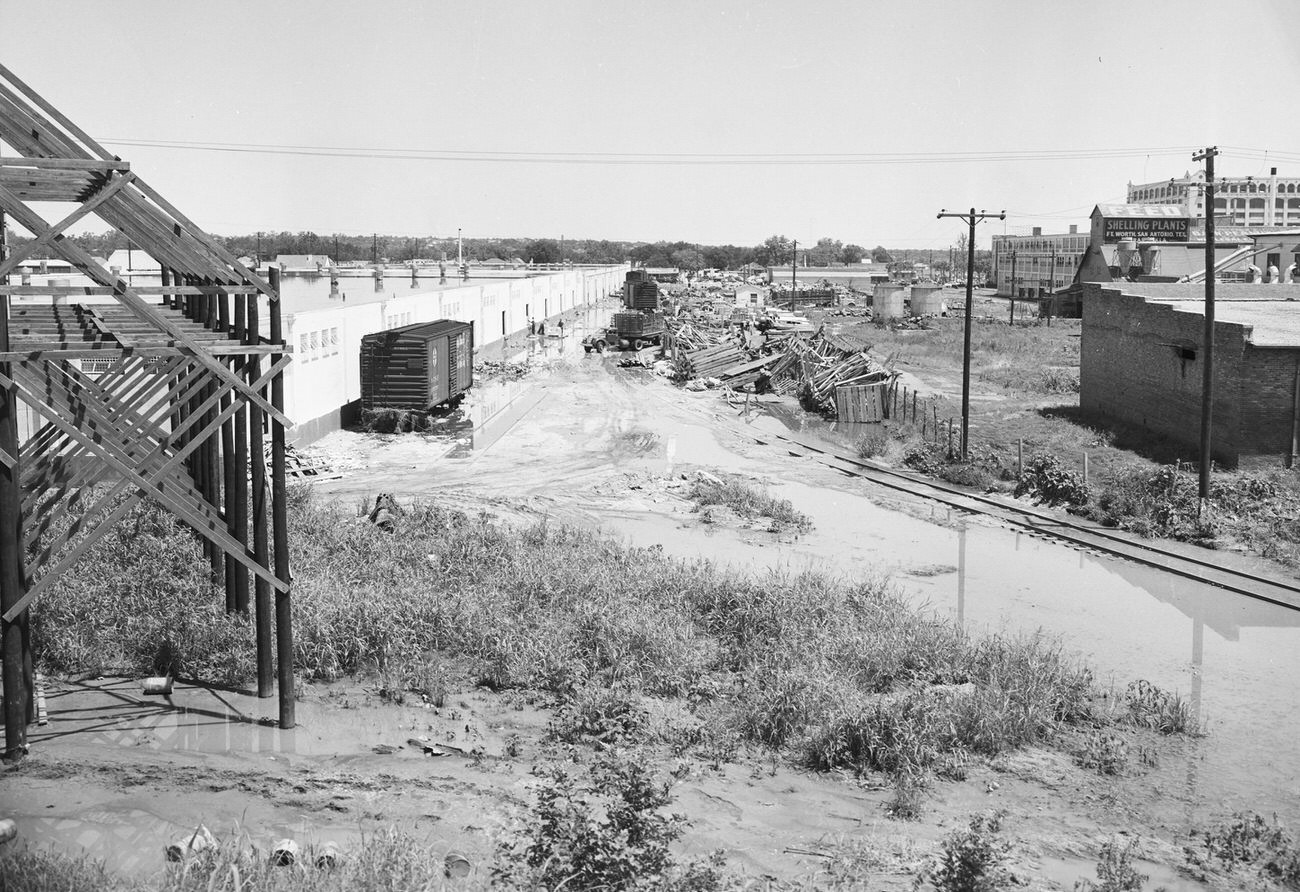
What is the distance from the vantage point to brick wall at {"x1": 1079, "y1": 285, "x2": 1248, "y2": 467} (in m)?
24.1

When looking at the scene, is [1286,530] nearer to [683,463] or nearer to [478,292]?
[683,463]

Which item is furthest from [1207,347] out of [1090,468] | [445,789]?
[445,789]

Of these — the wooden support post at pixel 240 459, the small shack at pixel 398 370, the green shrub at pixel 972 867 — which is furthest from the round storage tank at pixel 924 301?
the green shrub at pixel 972 867

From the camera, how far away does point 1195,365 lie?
26656 mm

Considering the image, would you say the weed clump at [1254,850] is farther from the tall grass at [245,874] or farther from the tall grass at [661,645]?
the tall grass at [245,874]

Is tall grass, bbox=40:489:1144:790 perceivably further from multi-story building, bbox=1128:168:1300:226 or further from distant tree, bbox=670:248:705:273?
distant tree, bbox=670:248:705:273

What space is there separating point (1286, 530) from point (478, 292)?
34740mm

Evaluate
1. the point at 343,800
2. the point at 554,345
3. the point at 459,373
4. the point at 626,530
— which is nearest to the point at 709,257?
the point at 554,345

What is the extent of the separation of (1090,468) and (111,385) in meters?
21.3

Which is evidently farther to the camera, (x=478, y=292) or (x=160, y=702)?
(x=478, y=292)

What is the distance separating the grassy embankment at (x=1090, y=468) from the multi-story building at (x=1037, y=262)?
5538 cm

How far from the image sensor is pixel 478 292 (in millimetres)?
47562

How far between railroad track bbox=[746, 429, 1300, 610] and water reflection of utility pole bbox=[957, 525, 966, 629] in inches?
62.8

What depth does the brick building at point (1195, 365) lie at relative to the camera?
2362cm
